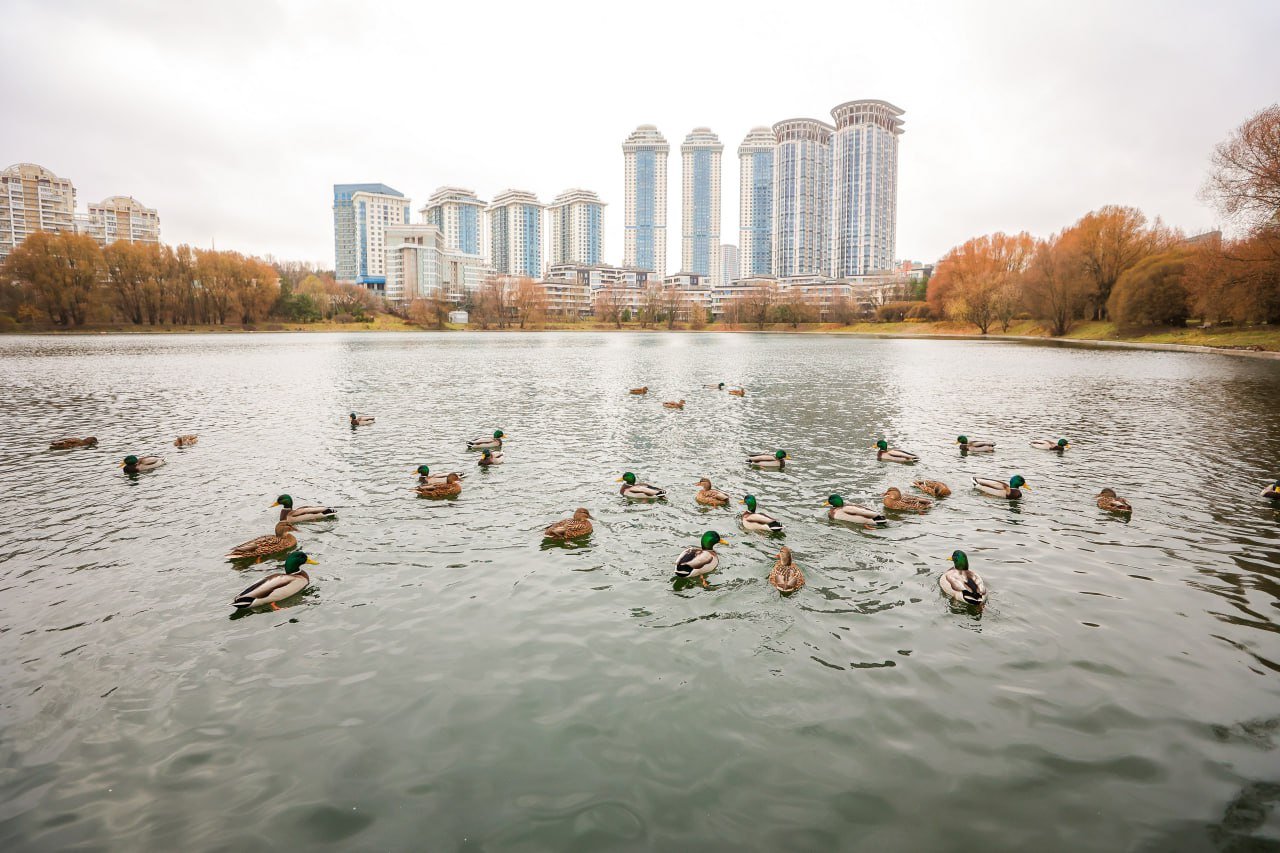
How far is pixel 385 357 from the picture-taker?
62.7m

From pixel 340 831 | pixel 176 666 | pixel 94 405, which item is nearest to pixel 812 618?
pixel 340 831

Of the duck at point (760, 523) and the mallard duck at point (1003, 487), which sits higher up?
the mallard duck at point (1003, 487)

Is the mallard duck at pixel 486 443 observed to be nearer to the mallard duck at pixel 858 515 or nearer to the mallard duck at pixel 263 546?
the mallard duck at pixel 263 546

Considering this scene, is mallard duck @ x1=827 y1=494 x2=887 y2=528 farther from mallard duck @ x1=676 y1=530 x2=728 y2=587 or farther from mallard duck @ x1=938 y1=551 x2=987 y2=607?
mallard duck @ x1=676 y1=530 x2=728 y2=587

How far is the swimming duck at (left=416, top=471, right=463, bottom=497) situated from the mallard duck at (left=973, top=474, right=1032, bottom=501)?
12.9m

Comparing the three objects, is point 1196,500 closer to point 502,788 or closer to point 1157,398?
point 502,788

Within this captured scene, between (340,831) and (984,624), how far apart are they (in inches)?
329

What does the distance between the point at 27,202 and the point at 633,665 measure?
Result: 27298 cm

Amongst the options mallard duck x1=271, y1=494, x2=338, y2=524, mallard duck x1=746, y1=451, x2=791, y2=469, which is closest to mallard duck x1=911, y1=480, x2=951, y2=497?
mallard duck x1=746, y1=451, x2=791, y2=469

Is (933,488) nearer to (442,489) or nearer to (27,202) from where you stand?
(442,489)

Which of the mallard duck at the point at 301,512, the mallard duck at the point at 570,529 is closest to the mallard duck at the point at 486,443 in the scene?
the mallard duck at the point at 301,512

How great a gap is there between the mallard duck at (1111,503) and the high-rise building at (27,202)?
257221 mm

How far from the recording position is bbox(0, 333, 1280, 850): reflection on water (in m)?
5.63

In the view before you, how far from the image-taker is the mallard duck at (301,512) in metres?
13.0
